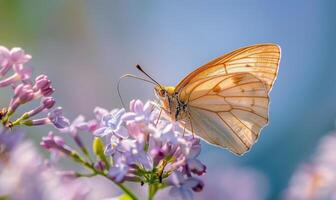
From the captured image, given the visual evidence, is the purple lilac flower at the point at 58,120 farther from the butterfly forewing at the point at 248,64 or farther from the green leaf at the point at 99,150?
the butterfly forewing at the point at 248,64

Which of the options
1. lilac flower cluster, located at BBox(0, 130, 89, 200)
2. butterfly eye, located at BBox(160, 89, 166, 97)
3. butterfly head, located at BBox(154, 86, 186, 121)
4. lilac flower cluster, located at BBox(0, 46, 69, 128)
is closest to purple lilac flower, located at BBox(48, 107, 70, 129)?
lilac flower cluster, located at BBox(0, 46, 69, 128)

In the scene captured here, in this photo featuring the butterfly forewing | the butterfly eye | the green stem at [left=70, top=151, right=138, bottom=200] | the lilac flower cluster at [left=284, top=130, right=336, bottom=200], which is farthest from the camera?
the butterfly eye

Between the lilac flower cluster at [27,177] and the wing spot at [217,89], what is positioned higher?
the lilac flower cluster at [27,177]

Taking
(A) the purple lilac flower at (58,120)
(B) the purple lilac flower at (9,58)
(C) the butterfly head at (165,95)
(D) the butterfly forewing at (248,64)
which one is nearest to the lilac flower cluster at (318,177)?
(D) the butterfly forewing at (248,64)

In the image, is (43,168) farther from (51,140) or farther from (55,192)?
(51,140)

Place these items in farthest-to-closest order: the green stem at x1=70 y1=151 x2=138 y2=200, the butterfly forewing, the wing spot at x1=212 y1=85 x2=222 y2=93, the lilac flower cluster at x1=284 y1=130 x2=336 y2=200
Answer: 1. the wing spot at x1=212 y1=85 x2=222 y2=93
2. the butterfly forewing
3. the lilac flower cluster at x1=284 y1=130 x2=336 y2=200
4. the green stem at x1=70 y1=151 x2=138 y2=200

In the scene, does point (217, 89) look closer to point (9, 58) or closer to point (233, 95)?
point (233, 95)

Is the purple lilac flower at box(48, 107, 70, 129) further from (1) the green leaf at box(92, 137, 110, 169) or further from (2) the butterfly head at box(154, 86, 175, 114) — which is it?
(2) the butterfly head at box(154, 86, 175, 114)
